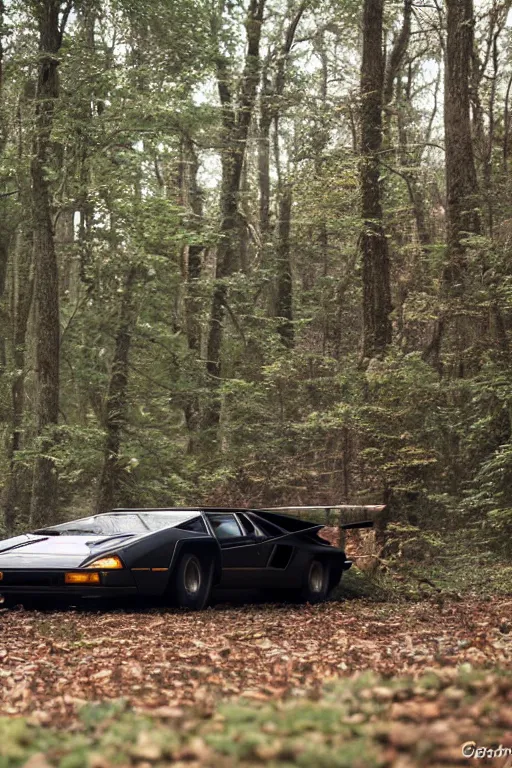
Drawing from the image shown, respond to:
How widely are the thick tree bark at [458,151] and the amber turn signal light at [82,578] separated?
11.7 meters

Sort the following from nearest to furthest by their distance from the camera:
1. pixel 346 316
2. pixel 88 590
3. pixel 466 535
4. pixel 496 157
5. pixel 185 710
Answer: pixel 185 710
pixel 88 590
pixel 466 535
pixel 496 157
pixel 346 316

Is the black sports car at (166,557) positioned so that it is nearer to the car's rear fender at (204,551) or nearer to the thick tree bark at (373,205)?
the car's rear fender at (204,551)

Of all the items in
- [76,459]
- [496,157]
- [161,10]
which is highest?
[161,10]

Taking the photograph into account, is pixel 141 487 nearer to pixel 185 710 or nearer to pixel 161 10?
pixel 161 10

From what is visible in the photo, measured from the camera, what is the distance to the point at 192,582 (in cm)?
1058

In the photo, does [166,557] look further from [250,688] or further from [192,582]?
[250,688]

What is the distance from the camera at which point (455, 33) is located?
21.9 meters

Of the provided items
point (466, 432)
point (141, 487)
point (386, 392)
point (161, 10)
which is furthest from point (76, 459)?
point (161, 10)

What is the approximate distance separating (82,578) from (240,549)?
1978mm

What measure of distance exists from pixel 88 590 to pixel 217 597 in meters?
1.74

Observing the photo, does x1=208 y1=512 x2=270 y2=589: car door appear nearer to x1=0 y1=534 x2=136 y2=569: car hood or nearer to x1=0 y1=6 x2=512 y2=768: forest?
x1=0 y1=6 x2=512 y2=768: forest

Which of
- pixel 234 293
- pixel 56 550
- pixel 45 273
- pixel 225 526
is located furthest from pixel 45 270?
pixel 56 550

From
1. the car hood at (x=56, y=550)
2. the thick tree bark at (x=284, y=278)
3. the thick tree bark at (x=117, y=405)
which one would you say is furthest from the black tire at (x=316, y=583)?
the thick tree bark at (x=284, y=278)

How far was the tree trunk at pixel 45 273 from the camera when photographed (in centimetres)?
2144
